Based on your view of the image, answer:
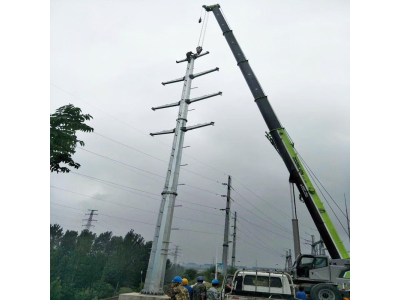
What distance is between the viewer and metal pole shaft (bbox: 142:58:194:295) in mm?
8789

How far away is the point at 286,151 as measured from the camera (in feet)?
45.5

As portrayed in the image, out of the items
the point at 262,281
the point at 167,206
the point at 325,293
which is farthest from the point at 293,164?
the point at 167,206

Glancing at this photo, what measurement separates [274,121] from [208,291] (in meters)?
9.57

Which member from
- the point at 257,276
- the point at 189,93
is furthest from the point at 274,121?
the point at 257,276

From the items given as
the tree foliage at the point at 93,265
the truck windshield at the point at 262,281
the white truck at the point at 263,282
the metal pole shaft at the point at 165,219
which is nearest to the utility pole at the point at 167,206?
the metal pole shaft at the point at 165,219

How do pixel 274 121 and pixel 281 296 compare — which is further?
pixel 274 121

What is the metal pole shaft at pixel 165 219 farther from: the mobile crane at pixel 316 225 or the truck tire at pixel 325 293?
the truck tire at pixel 325 293

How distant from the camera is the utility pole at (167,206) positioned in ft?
28.9

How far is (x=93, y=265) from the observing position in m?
45.9

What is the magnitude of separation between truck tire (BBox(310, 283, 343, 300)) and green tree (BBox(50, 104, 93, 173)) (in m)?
9.07

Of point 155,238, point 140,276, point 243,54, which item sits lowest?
point 140,276

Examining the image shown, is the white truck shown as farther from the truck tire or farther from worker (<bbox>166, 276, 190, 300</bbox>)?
worker (<bbox>166, 276, 190, 300</bbox>)

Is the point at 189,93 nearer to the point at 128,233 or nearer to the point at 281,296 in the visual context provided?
the point at 281,296

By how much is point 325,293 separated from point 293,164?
5.84m
